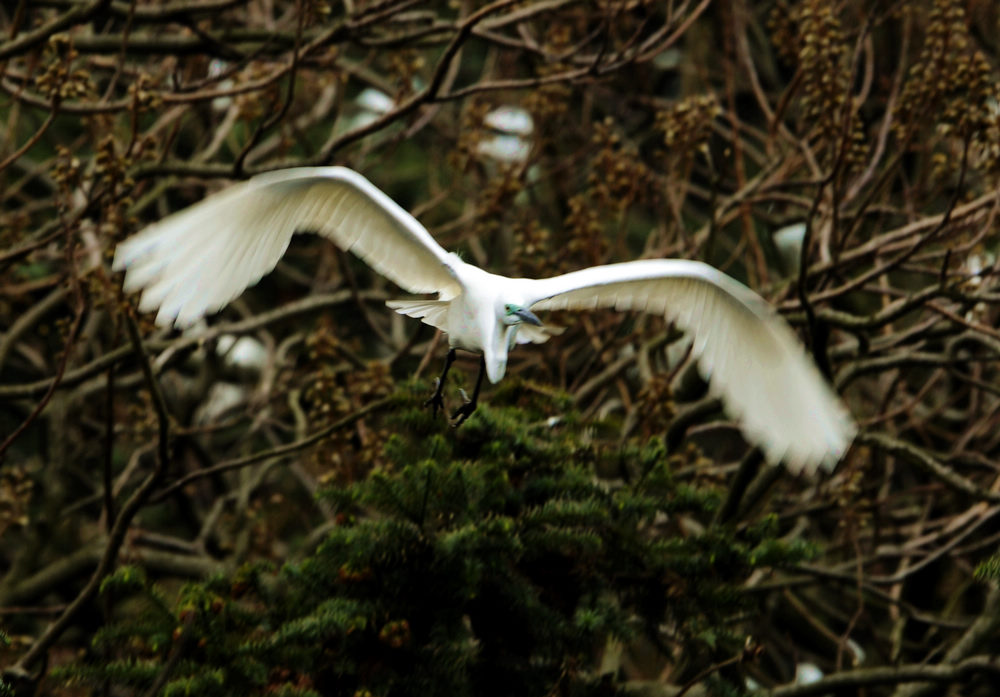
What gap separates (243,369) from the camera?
712 centimetres

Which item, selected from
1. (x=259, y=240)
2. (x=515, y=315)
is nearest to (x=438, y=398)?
(x=515, y=315)

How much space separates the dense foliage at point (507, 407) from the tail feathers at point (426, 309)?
0.20 meters

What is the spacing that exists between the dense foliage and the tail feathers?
0.20m

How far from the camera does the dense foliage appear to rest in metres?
3.14

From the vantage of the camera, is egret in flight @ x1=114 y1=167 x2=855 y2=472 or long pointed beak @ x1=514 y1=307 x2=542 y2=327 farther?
long pointed beak @ x1=514 y1=307 x2=542 y2=327

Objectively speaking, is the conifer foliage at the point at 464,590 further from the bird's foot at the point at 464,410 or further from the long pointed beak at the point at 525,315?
the long pointed beak at the point at 525,315

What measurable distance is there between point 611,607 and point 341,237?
4.78ft

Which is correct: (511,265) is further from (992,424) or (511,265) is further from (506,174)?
(992,424)

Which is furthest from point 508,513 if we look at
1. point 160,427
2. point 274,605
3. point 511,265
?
point 511,265

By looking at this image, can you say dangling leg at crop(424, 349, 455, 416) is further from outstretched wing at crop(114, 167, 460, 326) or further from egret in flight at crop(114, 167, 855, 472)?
outstretched wing at crop(114, 167, 460, 326)

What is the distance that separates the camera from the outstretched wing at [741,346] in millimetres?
3561

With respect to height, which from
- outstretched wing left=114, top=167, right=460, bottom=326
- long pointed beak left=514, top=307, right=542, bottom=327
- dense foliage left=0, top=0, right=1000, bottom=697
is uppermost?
outstretched wing left=114, top=167, right=460, bottom=326

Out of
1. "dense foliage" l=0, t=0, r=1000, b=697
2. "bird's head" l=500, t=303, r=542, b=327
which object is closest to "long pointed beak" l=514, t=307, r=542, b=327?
"bird's head" l=500, t=303, r=542, b=327

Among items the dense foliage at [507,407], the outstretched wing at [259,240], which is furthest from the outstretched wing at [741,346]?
the outstretched wing at [259,240]
